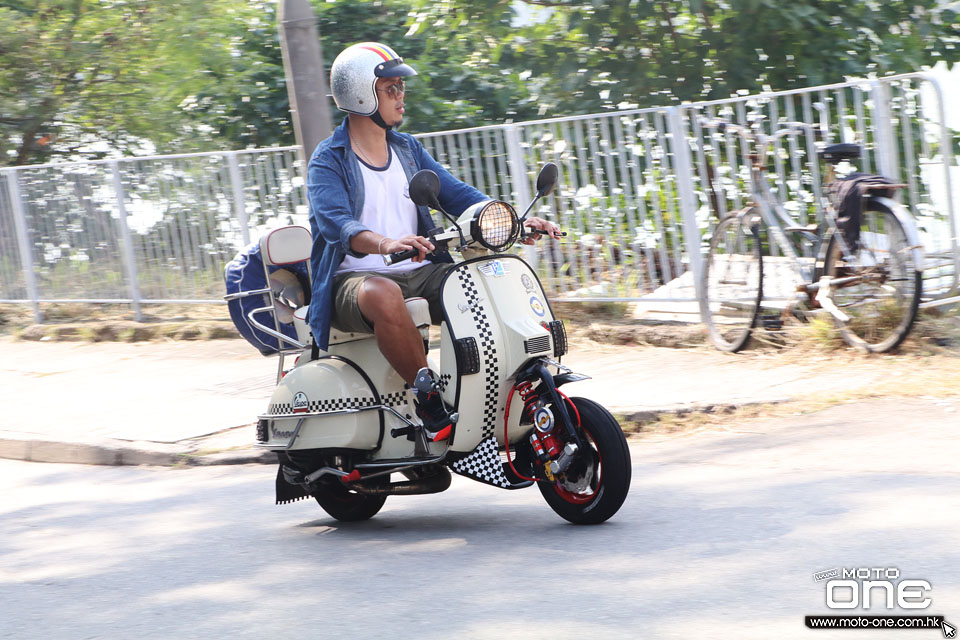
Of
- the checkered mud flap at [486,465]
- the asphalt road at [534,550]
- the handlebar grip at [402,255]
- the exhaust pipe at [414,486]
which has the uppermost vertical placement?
the handlebar grip at [402,255]

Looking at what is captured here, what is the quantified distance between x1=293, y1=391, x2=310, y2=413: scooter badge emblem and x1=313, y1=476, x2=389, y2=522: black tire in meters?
0.42

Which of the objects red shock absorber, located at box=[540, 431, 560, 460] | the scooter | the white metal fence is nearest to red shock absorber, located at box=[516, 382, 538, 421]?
the scooter

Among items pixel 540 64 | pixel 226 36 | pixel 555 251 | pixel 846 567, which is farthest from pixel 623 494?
pixel 226 36

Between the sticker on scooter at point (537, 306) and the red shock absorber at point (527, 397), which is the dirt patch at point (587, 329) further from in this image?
the red shock absorber at point (527, 397)

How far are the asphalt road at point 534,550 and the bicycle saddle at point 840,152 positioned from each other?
188 centimetres

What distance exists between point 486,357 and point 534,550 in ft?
2.52

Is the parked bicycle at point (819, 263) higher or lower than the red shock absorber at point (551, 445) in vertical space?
higher

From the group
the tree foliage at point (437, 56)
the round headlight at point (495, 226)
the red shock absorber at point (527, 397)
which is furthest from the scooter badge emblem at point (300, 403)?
the tree foliage at point (437, 56)

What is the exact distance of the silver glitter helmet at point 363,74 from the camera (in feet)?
16.4

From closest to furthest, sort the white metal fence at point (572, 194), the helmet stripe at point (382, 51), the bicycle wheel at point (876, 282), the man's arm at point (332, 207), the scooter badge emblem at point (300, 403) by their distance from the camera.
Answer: the man's arm at point (332, 207) < the helmet stripe at point (382, 51) < the scooter badge emblem at point (300, 403) < the bicycle wheel at point (876, 282) < the white metal fence at point (572, 194)

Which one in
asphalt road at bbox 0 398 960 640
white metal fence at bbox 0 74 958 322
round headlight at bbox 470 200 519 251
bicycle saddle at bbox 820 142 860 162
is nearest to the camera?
asphalt road at bbox 0 398 960 640

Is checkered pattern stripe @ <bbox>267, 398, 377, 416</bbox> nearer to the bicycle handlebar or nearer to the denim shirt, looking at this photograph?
the denim shirt

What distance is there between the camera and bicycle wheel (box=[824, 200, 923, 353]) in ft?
23.5

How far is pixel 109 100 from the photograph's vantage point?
15.5 meters
